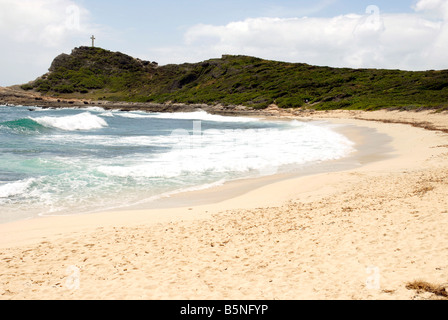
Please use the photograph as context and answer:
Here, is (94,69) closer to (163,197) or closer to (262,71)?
(262,71)

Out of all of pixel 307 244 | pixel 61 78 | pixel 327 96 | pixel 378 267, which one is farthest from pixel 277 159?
pixel 61 78

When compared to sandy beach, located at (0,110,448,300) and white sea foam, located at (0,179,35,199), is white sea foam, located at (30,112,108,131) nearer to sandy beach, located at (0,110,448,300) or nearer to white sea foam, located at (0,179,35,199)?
white sea foam, located at (0,179,35,199)

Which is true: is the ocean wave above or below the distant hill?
below

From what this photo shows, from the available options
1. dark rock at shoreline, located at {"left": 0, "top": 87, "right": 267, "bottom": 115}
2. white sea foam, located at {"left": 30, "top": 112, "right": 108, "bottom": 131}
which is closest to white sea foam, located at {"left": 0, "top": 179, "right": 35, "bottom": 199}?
white sea foam, located at {"left": 30, "top": 112, "right": 108, "bottom": 131}

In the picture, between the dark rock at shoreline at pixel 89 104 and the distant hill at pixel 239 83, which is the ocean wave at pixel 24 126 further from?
the distant hill at pixel 239 83

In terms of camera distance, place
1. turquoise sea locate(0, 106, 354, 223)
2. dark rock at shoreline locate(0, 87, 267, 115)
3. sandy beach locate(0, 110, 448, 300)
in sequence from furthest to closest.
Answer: dark rock at shoreline locate(0, 87, 267, 115) < turquoise sea locate(0, 106, 354, 223) < sandy beach locate(0, 110, 448, 300)

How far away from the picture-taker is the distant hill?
196ft

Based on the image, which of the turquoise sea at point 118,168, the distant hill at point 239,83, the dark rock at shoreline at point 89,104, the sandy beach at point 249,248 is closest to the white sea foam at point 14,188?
the turquoise sea at point 118,168

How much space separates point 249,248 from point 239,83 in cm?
8510

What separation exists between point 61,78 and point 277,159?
11628 centimetres

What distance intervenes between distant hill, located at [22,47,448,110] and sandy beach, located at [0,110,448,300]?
37.0m

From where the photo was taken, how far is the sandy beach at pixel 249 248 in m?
5.26

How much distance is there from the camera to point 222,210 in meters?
9.61

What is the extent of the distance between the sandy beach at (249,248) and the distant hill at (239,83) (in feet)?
121
